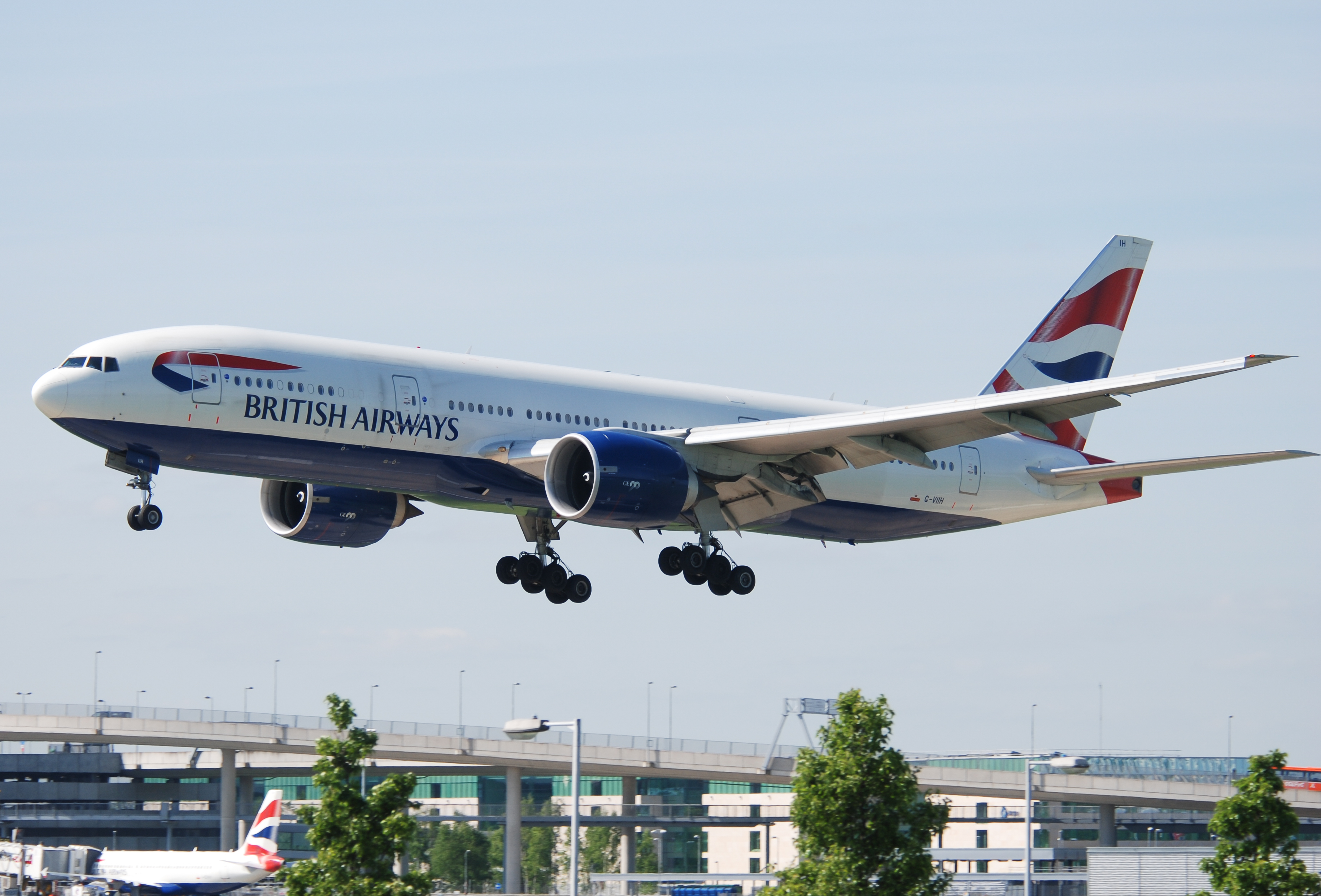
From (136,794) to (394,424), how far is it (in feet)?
227

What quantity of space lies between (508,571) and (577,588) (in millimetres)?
2113

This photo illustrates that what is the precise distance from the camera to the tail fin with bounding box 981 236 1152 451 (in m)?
54.8

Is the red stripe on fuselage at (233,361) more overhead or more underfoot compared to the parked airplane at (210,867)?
more overhead

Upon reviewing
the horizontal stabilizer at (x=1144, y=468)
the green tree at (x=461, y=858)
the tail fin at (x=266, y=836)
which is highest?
the horizontal stabilizer at (x=1144, y=468)

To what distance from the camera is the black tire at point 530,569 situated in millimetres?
49031

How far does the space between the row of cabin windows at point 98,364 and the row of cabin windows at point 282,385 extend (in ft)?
7.99

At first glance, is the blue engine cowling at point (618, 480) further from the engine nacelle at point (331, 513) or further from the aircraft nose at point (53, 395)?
the aircraft nose at point (53, 395)

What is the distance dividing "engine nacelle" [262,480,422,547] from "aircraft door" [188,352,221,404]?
910 cm

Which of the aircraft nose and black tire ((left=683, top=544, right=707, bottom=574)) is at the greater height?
the aircraft nose

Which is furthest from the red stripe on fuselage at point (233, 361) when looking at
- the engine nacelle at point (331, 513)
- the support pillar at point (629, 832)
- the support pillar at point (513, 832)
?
the support pillar at point (629, 832)

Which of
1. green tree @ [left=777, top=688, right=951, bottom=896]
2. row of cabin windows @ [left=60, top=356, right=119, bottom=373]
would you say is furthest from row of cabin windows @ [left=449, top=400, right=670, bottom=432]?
green tree @ [left=777, top=688, right=951, bottom=896]

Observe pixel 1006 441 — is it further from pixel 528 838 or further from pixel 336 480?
pixel 528 838

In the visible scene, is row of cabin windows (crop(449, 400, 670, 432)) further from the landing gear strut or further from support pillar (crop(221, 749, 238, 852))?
support pillar (crop(221, 749, 238, 852))

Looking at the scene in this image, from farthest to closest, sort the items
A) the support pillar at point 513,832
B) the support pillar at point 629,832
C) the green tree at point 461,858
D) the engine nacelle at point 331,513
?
1. the green tree at point 461,858
2. the support pillar at point 629,832
3. the support pillar at point 513,832
4. the engine nacelle at point 331,513
